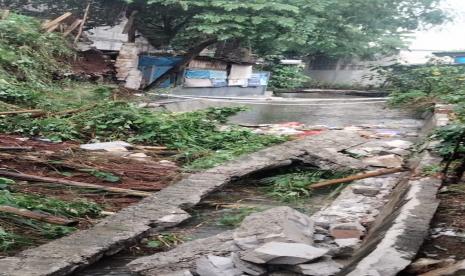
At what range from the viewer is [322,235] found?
3.84 meters

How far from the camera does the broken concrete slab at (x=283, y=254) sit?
9.50 ft

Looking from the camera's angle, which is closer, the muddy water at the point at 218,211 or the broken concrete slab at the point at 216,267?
the broken concrete slab at the point at 216,267

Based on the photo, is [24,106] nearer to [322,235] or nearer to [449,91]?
[322,235]

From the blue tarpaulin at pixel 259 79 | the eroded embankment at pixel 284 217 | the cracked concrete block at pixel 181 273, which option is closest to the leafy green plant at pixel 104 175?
the eroded embankment at pixel 284 217

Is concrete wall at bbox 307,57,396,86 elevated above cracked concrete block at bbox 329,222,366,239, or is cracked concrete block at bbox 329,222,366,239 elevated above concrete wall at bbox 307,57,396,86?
concrete wall at bbox 307,57,396,86

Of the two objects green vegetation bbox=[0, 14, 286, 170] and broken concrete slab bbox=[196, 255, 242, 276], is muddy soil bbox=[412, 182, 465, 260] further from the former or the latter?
green vegetation bbox=[0, 14, 286, 170]

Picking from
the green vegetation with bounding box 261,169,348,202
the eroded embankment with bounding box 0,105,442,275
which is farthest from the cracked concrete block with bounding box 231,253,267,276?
the green vegetation with bounding box 261,169,348,202

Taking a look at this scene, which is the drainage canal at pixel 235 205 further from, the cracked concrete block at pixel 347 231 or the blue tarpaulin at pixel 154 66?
the blue tarpaulin at pixel 154 66

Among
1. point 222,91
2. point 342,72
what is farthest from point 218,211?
point 342,72

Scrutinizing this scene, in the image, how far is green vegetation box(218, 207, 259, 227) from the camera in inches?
176

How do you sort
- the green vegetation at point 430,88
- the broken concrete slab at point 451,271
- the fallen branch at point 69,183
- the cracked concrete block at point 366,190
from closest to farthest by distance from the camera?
the broken concrete slab at point 451,271, the fallen branch at point 69,183, the cracked concrete block at point 366,190, the green vegetation at point 430,88

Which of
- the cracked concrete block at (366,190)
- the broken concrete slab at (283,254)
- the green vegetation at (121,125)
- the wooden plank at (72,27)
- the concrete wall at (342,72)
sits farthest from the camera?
the concrete wall at (342,72)

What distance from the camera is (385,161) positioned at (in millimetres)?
6453

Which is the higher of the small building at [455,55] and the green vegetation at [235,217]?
the small building at [455,55]
